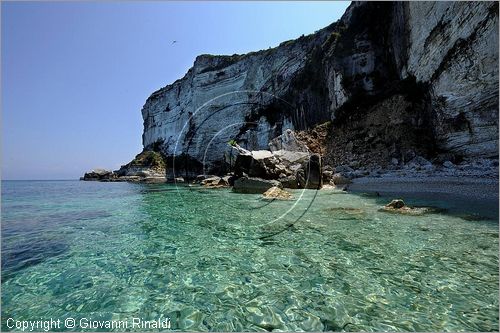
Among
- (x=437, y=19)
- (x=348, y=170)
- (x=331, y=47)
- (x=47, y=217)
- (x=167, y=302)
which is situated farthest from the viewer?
(x=331, y=47)

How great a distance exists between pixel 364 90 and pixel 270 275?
39.2 metres

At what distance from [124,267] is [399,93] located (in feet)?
122

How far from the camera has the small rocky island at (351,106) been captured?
66.9 ft

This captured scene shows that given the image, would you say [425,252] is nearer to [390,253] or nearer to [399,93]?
[390,253]

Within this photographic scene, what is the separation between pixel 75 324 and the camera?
398cm

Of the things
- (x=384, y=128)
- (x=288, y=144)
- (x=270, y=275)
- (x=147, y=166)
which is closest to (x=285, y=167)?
(x=288, y=144)

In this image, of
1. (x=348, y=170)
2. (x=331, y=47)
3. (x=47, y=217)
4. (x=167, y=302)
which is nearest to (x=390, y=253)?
(x=167, y=302)

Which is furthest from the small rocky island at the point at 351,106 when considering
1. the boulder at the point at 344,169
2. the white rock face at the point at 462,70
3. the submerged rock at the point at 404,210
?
the submerged rock at the point at 404,210

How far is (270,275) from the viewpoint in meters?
5.42

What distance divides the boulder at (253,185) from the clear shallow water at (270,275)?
1279 centimetres

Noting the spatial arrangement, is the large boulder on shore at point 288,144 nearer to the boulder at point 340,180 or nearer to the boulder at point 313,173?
the boulder at point 340,180

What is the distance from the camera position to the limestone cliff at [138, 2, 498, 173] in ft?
66.7

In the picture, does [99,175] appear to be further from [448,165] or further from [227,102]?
[448,165]

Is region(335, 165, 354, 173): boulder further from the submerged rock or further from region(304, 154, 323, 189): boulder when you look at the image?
the submerged rock
